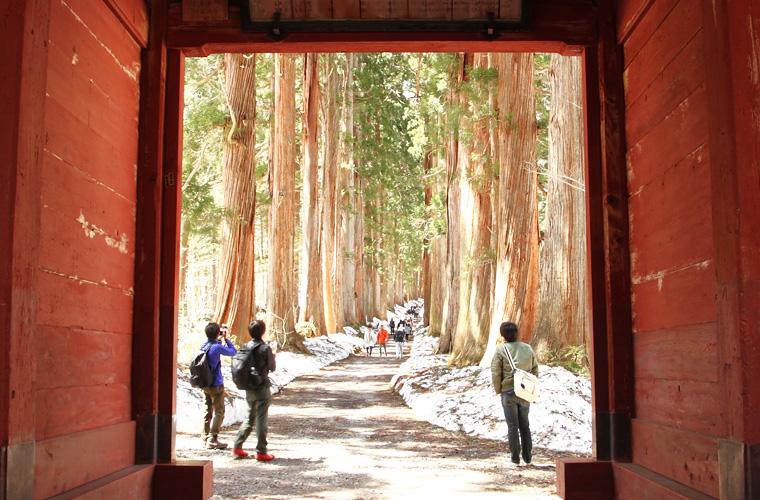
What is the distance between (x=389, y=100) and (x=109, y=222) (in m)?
30.2

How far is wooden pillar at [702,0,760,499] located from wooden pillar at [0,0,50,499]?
3.24 m

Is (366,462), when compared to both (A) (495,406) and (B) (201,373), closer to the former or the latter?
(B) (201,373)

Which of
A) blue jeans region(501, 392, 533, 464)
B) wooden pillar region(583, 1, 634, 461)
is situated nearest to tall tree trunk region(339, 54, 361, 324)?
blue jeans region(501, 392, 533, 464)

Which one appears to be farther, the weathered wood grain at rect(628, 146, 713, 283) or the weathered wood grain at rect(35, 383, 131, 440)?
the weathered wood grain at rect(628, 146, 713, 283)

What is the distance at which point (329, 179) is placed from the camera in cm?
2873

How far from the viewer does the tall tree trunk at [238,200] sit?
50.0ft

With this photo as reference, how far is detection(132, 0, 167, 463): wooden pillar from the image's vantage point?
198 inches

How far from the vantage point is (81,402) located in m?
4.05

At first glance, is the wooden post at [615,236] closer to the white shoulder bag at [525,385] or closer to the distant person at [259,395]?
the white shoulder bag at [525,385]

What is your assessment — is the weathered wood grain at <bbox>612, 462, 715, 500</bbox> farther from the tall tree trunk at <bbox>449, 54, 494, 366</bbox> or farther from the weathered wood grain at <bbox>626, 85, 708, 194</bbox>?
the tall tree trunk at <bbox>449, 54, 494, 366</bbox>

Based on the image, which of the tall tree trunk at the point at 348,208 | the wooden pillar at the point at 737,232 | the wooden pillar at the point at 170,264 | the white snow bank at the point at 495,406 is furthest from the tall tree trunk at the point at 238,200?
the tall tree trunk at the point at 348,208

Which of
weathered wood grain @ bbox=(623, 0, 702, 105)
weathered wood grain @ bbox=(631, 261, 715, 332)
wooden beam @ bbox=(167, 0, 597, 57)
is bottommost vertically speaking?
weathered wood grain @ bbox=(631, 261, 715, 332)

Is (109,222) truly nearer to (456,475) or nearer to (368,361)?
(456,475)

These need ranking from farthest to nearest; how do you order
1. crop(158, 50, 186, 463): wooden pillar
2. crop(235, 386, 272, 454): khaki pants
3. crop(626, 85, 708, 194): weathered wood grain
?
1. crop(235, 386, 272, 454): khaki pants
2. crop(158, 50, 186, 463): wooden pillar
3. crop(626, 85, 708, 194): weathered wood grain
